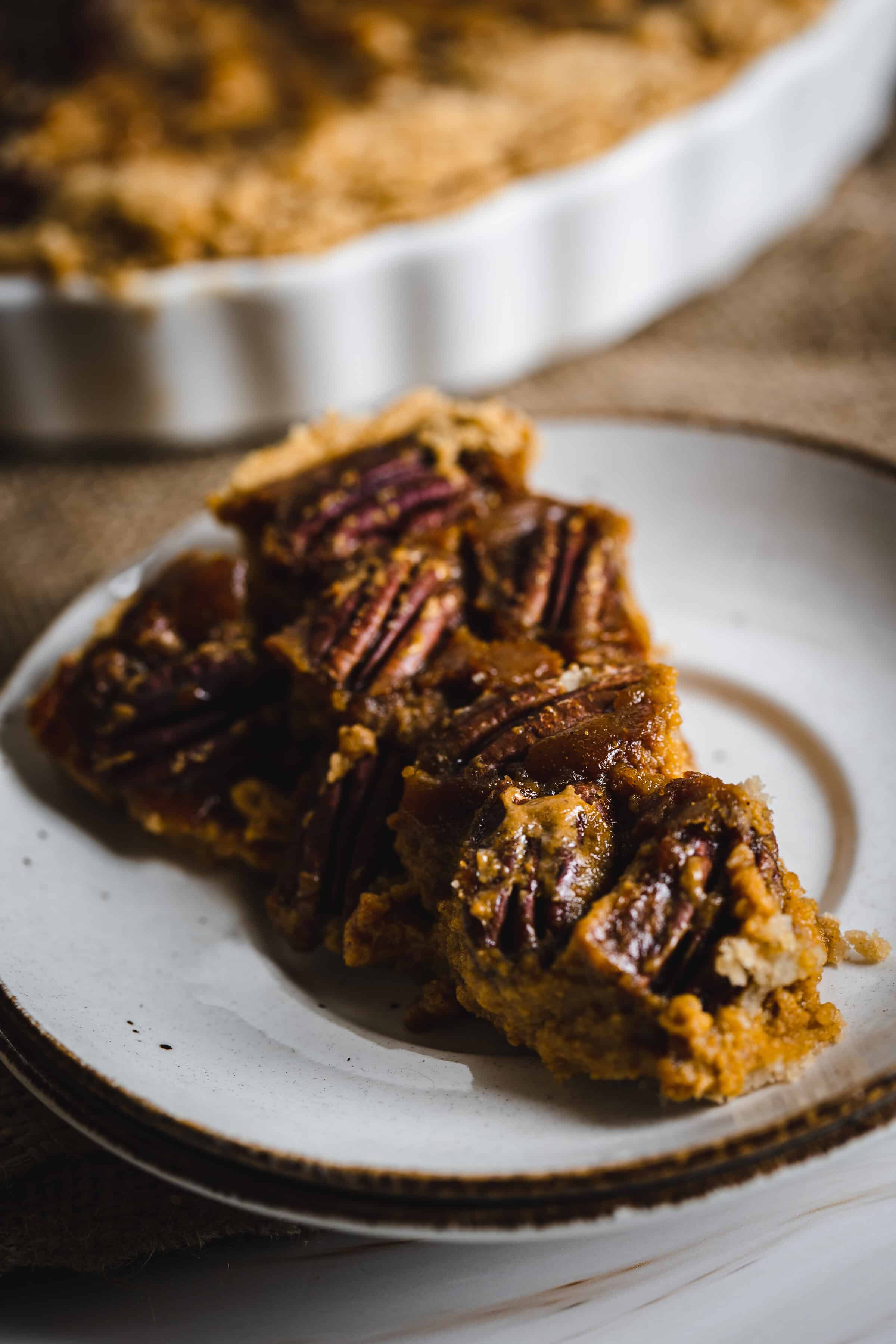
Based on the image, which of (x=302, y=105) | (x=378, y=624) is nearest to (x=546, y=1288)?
(x=378, y=624)

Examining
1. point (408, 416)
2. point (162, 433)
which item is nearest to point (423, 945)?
point (408, 416)

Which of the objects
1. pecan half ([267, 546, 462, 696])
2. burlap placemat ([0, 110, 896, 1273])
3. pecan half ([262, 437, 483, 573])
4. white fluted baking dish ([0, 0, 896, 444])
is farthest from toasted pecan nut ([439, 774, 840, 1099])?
white fluted baking dish ([0, 0, 896, 444])

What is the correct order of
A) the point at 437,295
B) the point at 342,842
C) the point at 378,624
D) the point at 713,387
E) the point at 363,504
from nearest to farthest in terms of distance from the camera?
the point at 342,842 → the point at 378,624 → the point at 363,504 → the point at 437,295 → the point at 713,387

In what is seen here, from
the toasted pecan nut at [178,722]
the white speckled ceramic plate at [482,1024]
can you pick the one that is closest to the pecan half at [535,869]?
the white speckled ceramic plate at [482,1024]

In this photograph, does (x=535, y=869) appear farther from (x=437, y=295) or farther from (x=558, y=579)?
(x=437, y=295)

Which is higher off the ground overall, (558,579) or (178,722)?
(558,579)

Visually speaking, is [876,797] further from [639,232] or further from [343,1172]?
[639,232]

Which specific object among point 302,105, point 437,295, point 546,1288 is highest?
point 302,105
